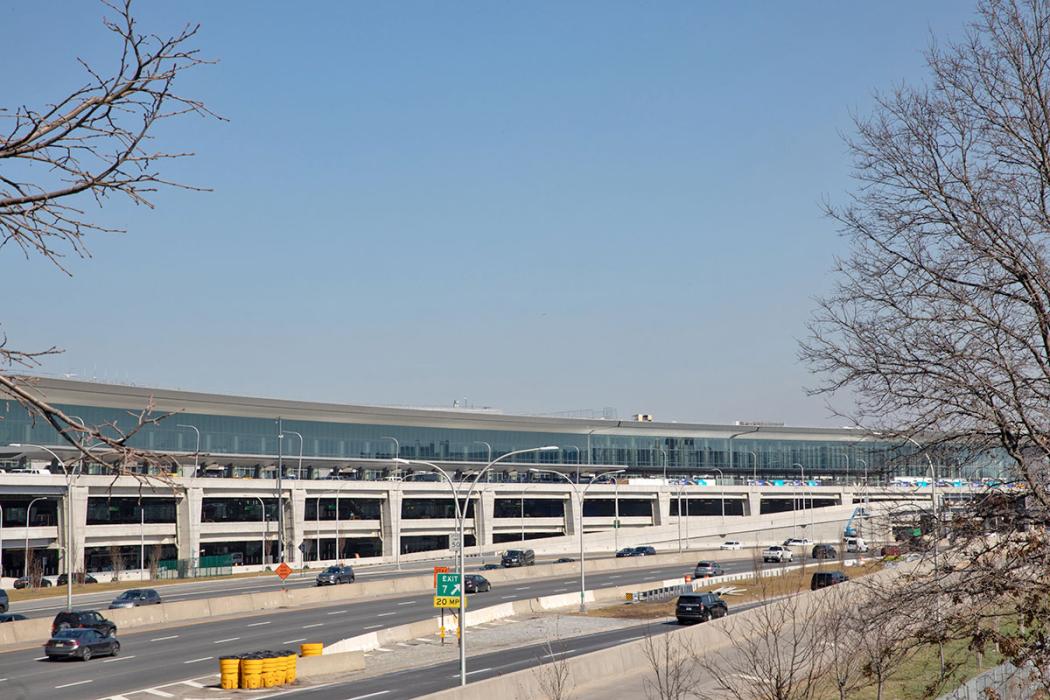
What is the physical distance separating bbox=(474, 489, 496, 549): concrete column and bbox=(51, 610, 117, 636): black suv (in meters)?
81.8

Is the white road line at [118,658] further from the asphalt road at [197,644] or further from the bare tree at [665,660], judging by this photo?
the bare tree at [665,660]

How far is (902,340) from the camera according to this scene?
14914mm

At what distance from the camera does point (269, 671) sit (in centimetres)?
3938

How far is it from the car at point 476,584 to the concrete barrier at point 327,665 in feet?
104

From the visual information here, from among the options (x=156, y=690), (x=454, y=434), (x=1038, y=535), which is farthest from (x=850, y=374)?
(x=454, y=434)

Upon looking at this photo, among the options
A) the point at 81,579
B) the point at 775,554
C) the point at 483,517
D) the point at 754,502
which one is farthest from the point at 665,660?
the point at 754,502

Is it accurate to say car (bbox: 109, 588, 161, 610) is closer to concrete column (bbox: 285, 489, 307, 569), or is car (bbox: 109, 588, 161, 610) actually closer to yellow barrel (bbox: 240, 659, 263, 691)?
yellow barrel (bbox: 240, 659, 263, 691)

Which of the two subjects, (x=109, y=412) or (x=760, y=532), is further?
(x=760, y=532)

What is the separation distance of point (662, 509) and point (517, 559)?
156 ft

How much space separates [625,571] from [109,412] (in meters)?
59.0

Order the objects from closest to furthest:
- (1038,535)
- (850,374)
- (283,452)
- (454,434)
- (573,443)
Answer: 1. (1038,535)
2. (850,374)
3. (283,452)
4. (454,434)
5. (573,443)

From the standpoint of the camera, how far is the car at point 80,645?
4541 cm

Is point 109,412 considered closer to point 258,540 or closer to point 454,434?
point 258,540

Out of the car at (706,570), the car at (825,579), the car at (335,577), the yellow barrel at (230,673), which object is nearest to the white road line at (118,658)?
the yellow barrel at (230,673)
